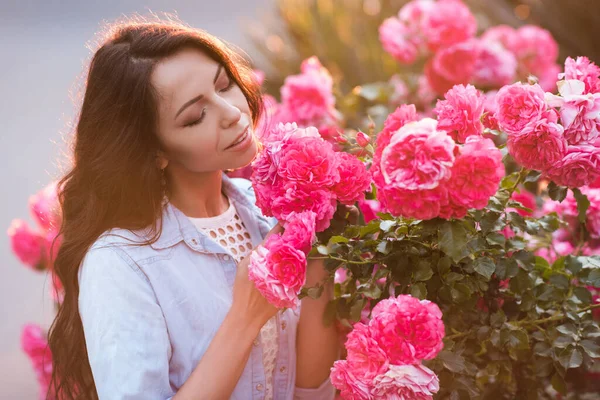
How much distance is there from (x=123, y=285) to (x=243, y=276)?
0.25 metres

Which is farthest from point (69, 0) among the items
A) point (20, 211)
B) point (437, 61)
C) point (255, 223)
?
point (255, 223)

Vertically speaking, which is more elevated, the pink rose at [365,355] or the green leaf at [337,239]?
the green leaf at [337,239]

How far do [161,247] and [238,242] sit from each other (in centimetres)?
24

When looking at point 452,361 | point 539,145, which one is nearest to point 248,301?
point 452,361

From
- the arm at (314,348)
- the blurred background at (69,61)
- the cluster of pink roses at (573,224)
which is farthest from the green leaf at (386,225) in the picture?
the blurred background at (69,61)

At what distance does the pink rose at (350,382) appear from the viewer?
1.25 metres

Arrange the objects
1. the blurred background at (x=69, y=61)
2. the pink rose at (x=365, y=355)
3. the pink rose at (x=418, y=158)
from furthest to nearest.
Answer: the blurred background at (x=69, y=61) < the pink rose at (x=365, y=355) < the pink rose at (x=418, y=158)

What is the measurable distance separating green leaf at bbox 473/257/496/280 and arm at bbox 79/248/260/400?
1.51 ft

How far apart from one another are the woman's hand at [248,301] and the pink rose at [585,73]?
2.28 ft

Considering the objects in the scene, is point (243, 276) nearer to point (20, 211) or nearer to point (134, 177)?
point (134, 177)

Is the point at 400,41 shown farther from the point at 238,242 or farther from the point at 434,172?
the point at 434,172

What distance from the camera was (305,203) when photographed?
1330 mm

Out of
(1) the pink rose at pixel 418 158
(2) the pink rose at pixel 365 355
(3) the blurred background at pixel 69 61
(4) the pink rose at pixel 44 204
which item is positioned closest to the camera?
(1) the pink rose at pixel 418 158

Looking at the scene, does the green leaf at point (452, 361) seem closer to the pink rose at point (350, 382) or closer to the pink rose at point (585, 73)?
the pink rose at point (350, 382)
